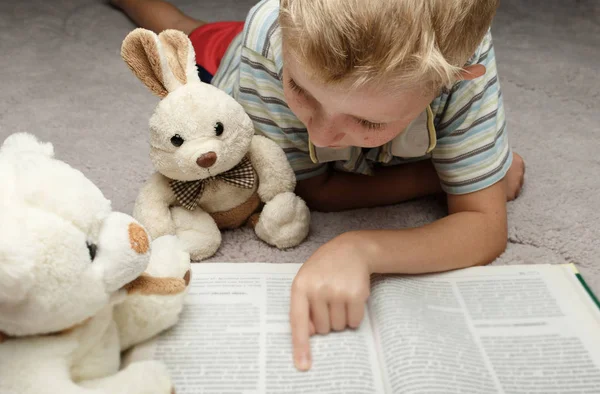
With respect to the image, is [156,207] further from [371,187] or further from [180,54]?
[371,187]

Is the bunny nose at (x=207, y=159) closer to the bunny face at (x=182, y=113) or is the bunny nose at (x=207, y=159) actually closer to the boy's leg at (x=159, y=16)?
the bunny face at (x=182, y=113)

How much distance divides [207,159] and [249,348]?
0.70 feet

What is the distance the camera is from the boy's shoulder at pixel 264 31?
0.75 metres

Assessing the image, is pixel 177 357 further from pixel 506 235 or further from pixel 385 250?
pixel 506 235

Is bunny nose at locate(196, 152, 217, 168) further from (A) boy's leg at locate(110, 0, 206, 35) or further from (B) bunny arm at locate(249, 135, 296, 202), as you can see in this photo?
(A) boy's leg at locate(110, 0, 206, 35)

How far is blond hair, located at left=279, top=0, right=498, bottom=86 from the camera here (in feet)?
1.62

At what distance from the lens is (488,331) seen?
653 millimetres

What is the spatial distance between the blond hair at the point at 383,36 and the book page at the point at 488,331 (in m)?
0.26

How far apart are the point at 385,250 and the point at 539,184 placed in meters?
0.39

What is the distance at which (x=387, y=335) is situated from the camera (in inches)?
24.6

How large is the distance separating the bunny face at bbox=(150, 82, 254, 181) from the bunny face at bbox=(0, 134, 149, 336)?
0.17 m

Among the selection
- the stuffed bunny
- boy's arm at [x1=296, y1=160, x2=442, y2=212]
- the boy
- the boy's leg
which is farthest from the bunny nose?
the boy's leg

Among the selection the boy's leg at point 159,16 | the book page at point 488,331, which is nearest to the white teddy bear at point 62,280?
the book page at point 488,331

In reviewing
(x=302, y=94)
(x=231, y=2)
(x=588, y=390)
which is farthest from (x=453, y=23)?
(x=231, y=2)
